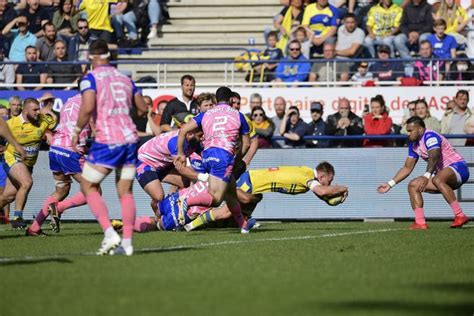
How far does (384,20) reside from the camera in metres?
25.0

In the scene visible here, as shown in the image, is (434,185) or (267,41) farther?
(267,41)

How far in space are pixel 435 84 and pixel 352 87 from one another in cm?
168

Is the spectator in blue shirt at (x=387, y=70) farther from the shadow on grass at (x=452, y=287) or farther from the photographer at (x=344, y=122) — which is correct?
the shadow on grass at (x=452, y=287)

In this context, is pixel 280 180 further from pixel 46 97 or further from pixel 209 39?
pixel 209 39

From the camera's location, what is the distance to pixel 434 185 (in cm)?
1741

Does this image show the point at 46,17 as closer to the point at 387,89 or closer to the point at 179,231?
the point at 387,89

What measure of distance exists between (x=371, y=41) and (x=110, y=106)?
1400 cm

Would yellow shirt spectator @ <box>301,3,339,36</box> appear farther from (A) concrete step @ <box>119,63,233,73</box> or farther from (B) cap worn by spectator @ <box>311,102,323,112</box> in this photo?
(B) cap worn by spectator @ <box>311,102,323,112</box>

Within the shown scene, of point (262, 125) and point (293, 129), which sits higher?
point (262, 125)

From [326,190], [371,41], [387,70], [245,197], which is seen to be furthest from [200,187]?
[371,41]

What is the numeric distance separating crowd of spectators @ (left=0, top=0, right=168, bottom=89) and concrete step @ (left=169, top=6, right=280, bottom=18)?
1.54ft

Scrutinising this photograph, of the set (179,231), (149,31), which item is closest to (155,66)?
(149,31)

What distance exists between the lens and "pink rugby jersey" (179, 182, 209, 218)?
1617 centimetres

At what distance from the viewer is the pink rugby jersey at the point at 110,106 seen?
11.6 meters
